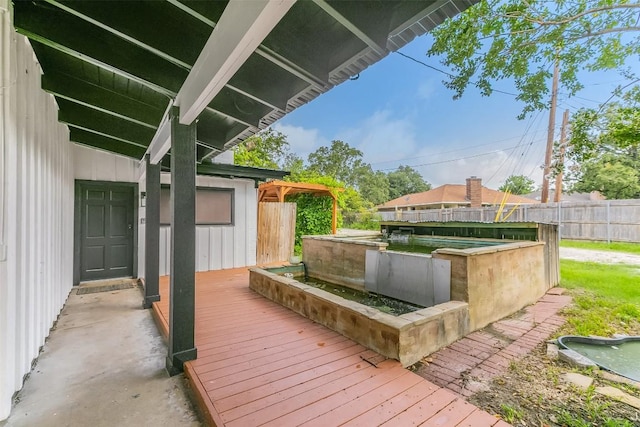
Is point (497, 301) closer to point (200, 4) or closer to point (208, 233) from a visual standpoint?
point (200, 4)

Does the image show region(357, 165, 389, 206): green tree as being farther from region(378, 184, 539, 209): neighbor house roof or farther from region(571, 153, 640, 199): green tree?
region(571, 153, 640, 199): green tree

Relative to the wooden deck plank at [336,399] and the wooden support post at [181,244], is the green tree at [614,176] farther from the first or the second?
the wooden support post at [181,244]

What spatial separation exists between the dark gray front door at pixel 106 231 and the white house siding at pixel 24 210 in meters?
1.98

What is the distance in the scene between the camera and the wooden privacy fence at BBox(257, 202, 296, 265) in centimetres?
729

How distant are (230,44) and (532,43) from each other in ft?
22.4

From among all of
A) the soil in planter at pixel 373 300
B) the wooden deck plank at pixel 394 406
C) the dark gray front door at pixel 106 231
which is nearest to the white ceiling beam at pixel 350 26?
the wooden deck plank at pixel 394 406

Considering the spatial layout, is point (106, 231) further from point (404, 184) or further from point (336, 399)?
point (404, 184)

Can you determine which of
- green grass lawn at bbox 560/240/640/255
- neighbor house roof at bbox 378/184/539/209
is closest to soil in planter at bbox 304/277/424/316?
green grass lawn at bbox 560/240/640/255

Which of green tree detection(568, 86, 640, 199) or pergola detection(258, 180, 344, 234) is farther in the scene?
pergola detection(258, 180, 344, 234)

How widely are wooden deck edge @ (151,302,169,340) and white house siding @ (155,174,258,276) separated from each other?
207cm

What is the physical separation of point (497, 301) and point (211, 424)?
344 centimetres

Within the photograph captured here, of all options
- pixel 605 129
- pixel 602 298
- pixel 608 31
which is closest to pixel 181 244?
pixel 602 298

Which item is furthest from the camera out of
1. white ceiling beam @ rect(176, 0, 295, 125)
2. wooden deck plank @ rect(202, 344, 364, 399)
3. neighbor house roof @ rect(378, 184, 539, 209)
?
neighbor house roof @ rect(378, 184, 539, 209)

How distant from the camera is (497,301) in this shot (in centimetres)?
348
